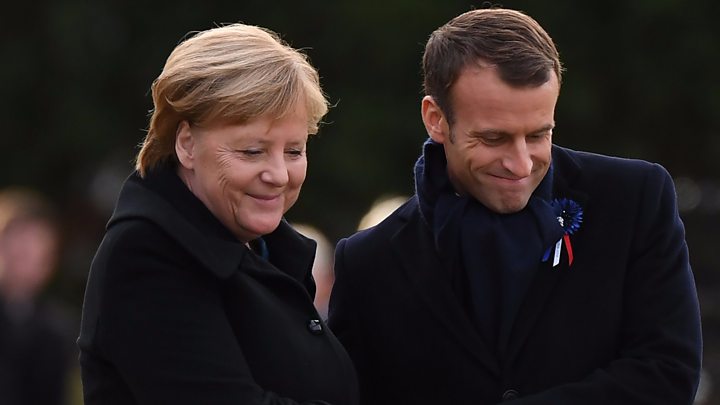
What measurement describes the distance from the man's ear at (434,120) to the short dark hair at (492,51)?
20 mm

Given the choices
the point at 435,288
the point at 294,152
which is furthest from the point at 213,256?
the point at 435,288

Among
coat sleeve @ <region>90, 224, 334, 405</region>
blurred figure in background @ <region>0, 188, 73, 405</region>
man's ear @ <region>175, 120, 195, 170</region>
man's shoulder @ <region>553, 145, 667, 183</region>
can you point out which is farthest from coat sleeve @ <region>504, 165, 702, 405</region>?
blurred figure in background @ <region>0, 188, 73, 405</region>

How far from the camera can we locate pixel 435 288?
4.15m

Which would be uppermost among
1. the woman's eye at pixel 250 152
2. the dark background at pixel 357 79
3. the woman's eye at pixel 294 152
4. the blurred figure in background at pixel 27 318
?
the woman's eye at pixel 250 152

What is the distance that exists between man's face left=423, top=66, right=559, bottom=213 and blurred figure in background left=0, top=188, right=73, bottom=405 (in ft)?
10.6

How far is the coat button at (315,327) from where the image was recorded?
395 centimetres

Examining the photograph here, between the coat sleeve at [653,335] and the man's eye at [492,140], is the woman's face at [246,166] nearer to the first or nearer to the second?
the man's eye at [492,140]

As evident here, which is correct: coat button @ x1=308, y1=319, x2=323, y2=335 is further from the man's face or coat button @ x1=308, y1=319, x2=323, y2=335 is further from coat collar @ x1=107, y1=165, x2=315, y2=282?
the man's face

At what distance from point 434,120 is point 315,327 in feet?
2.10

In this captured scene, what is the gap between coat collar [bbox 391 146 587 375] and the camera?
4035 millimetres

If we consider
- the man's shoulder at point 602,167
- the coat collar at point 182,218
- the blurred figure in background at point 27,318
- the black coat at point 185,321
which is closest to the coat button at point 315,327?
the black coat at point 185,321

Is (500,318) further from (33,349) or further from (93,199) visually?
(93,199)

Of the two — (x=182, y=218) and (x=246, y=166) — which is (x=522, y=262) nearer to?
(x=246, y=166)

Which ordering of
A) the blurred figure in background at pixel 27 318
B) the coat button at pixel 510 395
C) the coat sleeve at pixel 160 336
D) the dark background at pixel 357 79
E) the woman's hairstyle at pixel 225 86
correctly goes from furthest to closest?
the dark background at pixel 357 79 < the blurred figure in background at pixel 27 318 < the coat button at pixel 510 395 < the woman's hairstyle at pixel 225 86 < the coat sleeve at pixel 160 336
